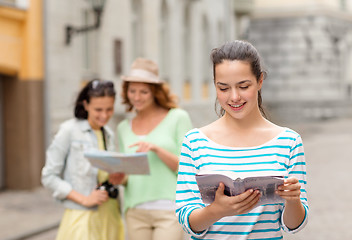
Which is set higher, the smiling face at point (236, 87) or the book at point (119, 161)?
the smiling face at point (236, 87)

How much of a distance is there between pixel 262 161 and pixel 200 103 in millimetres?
19744

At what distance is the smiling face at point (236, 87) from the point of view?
2.74 m

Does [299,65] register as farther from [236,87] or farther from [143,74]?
[236,87]

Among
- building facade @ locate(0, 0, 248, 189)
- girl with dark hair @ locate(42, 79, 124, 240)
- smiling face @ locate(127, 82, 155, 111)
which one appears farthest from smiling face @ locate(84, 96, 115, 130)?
building facade @ locate(0, 0, 248, 189)

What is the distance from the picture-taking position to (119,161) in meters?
4.34

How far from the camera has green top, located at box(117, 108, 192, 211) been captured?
4.58 m

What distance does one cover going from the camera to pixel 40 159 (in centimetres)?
1191

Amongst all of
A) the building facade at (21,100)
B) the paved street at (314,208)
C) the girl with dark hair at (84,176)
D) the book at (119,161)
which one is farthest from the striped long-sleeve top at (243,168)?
the building facade at (21,100)

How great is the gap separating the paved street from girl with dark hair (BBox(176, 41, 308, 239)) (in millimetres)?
4026

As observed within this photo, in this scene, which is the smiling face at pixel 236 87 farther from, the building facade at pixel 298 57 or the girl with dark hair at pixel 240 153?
the building facade at pixel 298 57

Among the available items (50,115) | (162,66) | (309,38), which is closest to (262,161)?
(50,115)

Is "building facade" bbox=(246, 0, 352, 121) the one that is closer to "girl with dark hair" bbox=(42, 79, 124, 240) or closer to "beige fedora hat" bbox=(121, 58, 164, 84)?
"beige fedora hat" bbox=(121, 58, 164, 84)

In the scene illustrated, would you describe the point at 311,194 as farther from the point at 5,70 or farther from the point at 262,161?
the point at 262,161

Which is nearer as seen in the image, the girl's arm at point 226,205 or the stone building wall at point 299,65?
the girl's arm at point 226,205
